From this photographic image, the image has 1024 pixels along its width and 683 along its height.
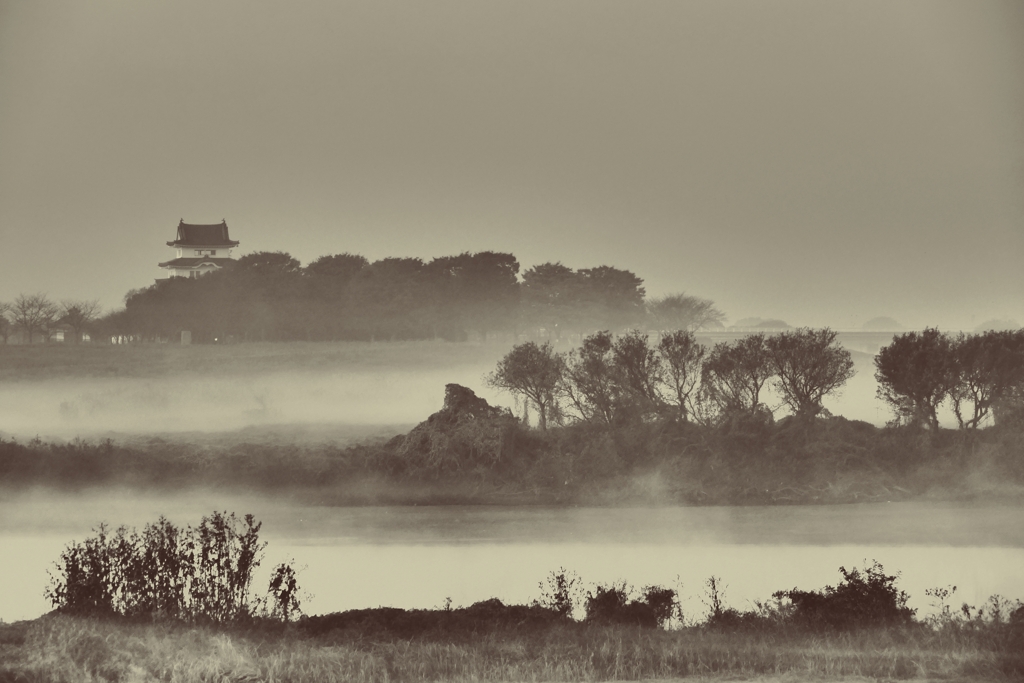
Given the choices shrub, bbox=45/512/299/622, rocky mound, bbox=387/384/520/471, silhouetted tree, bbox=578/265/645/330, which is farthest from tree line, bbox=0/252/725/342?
shrub, bbox=45/512/299/622

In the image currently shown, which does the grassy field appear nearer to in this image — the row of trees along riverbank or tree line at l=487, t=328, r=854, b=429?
the row of trees along riverbank

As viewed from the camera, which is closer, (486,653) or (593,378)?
(486,653)

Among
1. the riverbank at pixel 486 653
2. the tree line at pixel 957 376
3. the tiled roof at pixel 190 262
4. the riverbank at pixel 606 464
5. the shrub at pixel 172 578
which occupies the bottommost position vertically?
the riverbank at pixel 486 653

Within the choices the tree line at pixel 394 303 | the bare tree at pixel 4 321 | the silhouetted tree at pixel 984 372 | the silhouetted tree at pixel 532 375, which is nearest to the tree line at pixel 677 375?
the silhouetted tree at pixel 532 375

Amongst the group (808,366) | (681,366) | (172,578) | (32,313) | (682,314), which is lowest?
(172,578)

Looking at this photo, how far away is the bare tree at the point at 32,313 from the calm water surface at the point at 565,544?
331cm

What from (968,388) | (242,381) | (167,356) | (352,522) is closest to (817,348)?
(968,388)

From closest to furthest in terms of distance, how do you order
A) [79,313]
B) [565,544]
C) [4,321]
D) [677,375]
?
1. [565,544]
2. [4,321]
3. [79,313]
4. [677,375]

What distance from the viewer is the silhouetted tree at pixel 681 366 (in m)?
18.4

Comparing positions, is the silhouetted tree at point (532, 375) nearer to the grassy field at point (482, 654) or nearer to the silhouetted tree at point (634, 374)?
the silhouetted tree at point (634, 374)

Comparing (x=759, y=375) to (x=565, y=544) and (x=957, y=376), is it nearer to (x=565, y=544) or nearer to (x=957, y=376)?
(x=957, y=376)

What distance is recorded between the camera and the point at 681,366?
18594 millimetres

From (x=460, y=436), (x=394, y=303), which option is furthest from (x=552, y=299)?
(x=460, y=436)

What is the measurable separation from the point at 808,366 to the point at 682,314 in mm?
2628
